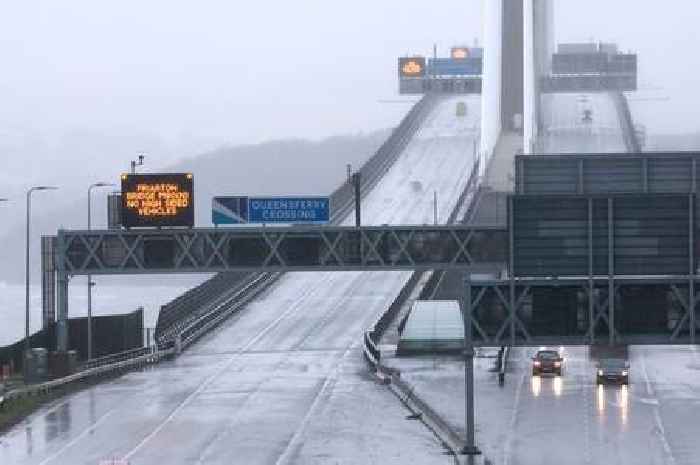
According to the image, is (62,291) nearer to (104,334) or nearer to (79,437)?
(104,334)

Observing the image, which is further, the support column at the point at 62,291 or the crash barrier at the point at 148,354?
the support column at the point at 62,291

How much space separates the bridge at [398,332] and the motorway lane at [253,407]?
0.16 metres

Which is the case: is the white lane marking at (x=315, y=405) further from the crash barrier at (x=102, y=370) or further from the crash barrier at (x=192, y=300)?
the crash barrier at (x=192, y=300)

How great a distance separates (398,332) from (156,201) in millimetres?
20137

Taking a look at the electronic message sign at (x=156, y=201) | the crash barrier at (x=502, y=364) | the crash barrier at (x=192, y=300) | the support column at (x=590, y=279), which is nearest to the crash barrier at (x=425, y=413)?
the crash barrier at (x=502, y=364)

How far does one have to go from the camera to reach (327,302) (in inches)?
4715

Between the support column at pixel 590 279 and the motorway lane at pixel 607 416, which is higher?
the support column at pixel 590 279

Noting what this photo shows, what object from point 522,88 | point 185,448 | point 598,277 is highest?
point 522,88

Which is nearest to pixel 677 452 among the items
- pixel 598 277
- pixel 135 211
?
pixel 598 277

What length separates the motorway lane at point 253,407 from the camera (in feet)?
195

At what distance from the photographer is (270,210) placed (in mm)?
94750

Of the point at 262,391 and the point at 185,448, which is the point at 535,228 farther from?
the point at 262,391

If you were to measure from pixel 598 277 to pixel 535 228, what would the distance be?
2.55 m

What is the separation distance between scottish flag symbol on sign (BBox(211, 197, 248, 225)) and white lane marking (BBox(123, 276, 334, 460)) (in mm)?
7386
